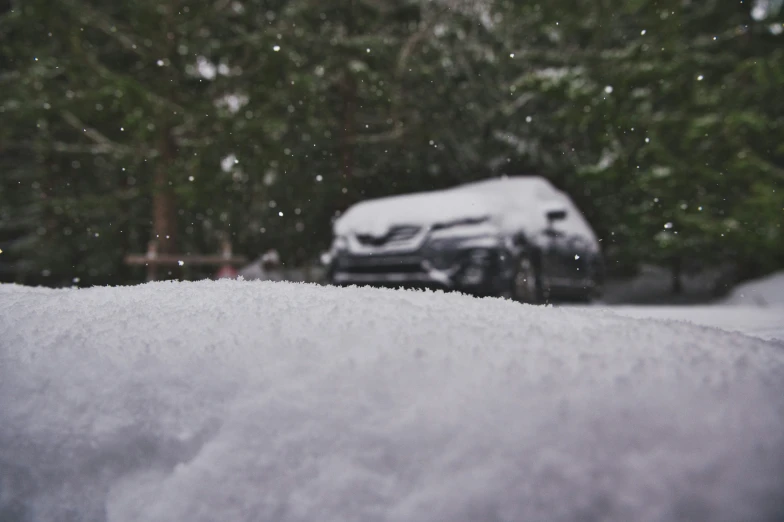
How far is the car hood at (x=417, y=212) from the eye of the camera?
5.41 meters

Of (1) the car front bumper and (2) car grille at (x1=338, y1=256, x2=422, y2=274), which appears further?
(2) car grille at (x1=338, y1=256, x2=422, y2=274)

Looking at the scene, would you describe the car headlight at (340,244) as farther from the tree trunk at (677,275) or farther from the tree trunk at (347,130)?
the tree trunk at (677,275)

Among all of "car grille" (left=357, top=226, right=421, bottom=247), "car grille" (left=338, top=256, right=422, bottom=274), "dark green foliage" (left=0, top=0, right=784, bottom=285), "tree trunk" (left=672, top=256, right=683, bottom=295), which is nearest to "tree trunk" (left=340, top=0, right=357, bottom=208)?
"dark green foliage" (left=0, top=0, right=784, bottom=285)

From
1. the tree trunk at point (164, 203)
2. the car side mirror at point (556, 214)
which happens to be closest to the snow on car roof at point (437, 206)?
the car side mirror at point (556, 214)

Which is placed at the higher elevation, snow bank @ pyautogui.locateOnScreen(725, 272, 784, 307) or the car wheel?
the car wheel

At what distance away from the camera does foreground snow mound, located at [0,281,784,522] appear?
2.78 ft

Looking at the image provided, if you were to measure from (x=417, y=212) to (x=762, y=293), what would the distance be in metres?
4.81

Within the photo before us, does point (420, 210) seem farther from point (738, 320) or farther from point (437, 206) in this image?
point (738, 320)

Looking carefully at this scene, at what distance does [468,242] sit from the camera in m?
5.23

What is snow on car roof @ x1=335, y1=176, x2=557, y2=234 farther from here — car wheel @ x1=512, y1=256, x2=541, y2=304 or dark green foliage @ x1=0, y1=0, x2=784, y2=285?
dark green foliage @ x1=0, y1=0, x2=784, y2=285

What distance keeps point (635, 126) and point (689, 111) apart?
0.71m

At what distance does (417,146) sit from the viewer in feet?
38.9

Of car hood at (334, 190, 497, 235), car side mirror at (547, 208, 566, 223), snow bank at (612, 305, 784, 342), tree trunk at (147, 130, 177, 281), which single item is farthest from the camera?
tree trunk at (147, 130, 177, 281)

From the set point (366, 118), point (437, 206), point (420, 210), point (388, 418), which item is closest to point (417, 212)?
point (420, 210)
